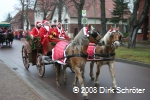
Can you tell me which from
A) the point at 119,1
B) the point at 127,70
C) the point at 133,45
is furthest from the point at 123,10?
the point at 127,70

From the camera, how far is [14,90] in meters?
6.69

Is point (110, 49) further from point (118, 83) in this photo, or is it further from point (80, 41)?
point (118, 83)

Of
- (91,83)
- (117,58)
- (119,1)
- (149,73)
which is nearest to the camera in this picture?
(91,83)

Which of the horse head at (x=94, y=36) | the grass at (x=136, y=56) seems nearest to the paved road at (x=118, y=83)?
the grass at (x=136, y=56)

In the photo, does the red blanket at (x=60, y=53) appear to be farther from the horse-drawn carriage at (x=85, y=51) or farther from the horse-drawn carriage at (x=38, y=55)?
the horse-drawn carriage at (x=38, y=55)

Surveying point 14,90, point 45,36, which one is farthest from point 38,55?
point 14,90

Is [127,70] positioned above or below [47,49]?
below

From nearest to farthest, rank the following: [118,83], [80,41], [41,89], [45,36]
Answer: [80,41] < [41,89] < [118,83] < [45,36]

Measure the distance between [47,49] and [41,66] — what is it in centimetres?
76

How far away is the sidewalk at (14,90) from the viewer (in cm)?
604

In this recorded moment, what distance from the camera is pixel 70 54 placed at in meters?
6.92

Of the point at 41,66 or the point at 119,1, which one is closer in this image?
the point at 41,66

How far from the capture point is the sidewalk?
19.8 ft

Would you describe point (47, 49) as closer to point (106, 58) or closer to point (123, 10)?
point (106, 58)
